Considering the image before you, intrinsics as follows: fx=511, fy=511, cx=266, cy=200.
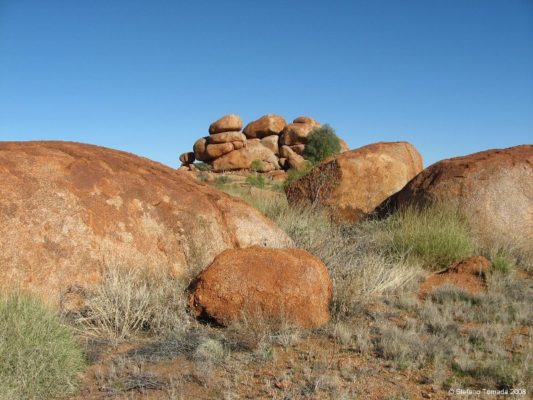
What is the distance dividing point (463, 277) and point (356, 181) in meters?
4.15

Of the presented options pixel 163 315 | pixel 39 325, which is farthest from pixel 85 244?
pixel 39 325

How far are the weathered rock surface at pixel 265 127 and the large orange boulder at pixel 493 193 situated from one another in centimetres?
3286

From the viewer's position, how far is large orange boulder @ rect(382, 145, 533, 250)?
766cm

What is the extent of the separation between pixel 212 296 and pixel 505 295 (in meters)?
3.16

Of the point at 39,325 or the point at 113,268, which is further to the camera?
the point at 113,268

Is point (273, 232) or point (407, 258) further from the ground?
point (273, 232)

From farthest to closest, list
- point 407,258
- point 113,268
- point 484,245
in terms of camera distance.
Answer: point 484,245, point 407,258, point 113,268

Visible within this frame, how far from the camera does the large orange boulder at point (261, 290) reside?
4.13 m

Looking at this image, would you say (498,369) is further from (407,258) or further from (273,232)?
(407,258)

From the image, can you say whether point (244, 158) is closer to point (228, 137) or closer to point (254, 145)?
point (254, 145)

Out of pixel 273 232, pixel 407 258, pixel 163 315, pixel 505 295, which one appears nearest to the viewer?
pixel 163 315

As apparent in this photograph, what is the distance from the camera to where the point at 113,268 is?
14.5ft

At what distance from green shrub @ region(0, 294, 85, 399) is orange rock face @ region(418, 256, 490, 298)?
145 inches

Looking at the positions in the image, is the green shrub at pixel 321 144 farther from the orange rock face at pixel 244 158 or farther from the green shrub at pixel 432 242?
the green shrub at pixel 432 242
